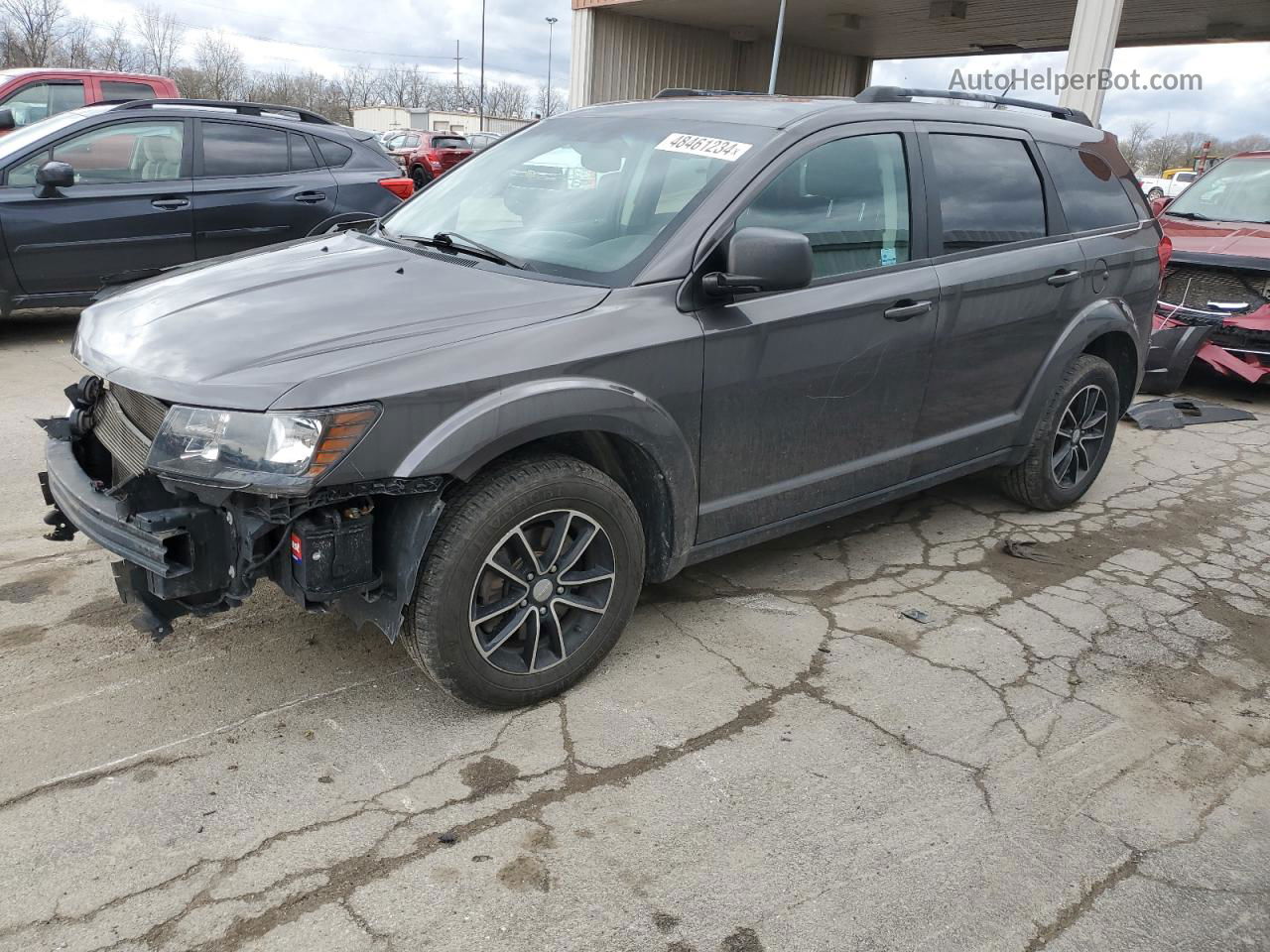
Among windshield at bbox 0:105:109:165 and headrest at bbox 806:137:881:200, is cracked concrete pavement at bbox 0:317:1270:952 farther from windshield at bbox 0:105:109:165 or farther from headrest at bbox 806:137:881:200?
windshield at bbox 0:105:109:165

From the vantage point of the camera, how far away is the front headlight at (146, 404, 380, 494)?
94.0 inches

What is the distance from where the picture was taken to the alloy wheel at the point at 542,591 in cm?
283

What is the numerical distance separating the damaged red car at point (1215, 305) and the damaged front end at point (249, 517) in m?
6.52

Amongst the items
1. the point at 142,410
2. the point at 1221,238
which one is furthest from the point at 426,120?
the point at 142,410

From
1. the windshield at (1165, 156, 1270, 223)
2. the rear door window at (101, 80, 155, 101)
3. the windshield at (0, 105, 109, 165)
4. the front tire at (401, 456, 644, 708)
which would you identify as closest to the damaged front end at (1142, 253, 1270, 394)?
the windshield at (1165, 156, 1270, 223)

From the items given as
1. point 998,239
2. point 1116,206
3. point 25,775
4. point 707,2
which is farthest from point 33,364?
point 707,2

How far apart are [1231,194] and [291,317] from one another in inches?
339

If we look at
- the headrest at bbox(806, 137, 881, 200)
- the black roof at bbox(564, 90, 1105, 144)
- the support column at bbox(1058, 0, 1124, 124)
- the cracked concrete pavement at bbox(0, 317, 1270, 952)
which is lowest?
the cracked concrete pavement at bbox(0, 317, 1270, 952)

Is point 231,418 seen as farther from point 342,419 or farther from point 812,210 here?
point 812,210

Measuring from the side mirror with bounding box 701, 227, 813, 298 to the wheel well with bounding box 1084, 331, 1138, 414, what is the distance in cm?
238

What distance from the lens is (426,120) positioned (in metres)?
64.6

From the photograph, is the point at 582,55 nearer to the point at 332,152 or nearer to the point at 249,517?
the point at 332,152

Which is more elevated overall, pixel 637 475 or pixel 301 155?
pixel 301 155

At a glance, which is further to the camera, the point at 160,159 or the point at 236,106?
the point at 236,106
